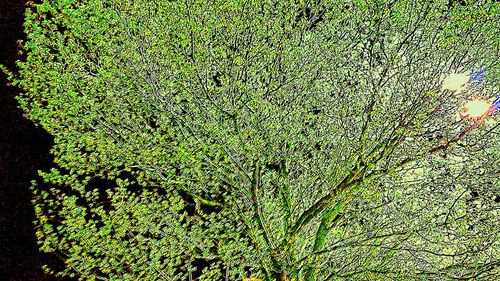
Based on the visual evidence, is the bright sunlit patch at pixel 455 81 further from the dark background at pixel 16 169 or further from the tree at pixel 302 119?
the dark background at pixel 16 169

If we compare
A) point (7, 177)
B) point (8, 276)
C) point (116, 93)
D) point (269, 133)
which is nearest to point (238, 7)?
point (269, 133)

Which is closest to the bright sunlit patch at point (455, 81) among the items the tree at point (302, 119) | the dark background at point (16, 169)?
the tree at point (302, 119)

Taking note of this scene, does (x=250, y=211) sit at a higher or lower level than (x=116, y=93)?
lower

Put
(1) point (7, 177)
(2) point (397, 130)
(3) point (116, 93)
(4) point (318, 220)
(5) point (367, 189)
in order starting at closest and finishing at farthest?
1. (2) point (397, 130)
2. (5) point (367, 189)
3. (3) point (116, 93)
4. (4) point (318, 220)
5. (1) point (7, 177)

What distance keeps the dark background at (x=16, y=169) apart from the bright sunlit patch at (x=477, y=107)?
11150 millimetres

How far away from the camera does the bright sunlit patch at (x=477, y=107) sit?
295 inches

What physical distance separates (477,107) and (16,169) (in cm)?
1207

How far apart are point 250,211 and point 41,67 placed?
6.11 m

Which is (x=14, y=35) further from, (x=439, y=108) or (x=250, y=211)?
(x=439, y=108)

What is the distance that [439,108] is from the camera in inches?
283

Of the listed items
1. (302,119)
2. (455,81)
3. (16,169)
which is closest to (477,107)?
(455,81)

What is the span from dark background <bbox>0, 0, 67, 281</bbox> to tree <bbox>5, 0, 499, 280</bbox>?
3189 millimetres

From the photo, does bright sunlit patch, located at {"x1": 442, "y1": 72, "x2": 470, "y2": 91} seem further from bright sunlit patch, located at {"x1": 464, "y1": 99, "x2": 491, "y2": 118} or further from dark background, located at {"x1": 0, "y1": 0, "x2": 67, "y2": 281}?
dark background, located at {"x1": 0, "y1": 0, "x2": 67, "y2": 281}

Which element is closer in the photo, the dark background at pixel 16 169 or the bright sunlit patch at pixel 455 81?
the bright sunlit patch at pixel 455 81
